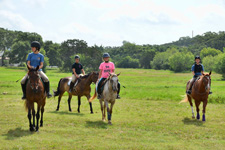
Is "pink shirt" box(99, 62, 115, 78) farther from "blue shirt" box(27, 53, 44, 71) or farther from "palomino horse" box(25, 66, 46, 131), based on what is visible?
"palomino horse" box(25, 66, 46, 131)

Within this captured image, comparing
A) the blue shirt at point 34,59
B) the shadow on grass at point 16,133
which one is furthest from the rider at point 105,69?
the shadow on grass at point 16,133

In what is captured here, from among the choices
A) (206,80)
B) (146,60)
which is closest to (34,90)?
(206,80)

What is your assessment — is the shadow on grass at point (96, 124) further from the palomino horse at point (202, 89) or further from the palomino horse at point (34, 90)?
the palomino horse at point (202, 89)

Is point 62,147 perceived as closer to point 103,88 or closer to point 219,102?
point 103,88

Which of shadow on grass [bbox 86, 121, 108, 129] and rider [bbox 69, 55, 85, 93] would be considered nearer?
shadow on grass [bbox 86, 121, 108, 129]

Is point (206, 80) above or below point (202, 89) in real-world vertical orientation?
above

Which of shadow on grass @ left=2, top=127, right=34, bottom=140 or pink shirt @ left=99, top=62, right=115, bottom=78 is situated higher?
pink shirt @ left=99, top=62, right=115, bottom=78

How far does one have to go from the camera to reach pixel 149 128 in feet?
36.8

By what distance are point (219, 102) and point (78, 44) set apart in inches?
3256

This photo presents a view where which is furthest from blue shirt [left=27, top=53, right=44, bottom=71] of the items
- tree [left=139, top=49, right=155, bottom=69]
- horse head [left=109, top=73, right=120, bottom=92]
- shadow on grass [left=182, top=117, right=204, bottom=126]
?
tree [left=139, top=49, right=155, bottom=69]

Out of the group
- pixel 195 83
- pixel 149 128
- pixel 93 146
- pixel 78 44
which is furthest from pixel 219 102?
pixel 78 44

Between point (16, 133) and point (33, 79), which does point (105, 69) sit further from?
point (16, 133)

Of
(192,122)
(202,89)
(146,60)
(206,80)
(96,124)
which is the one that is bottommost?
Result: (192,122)

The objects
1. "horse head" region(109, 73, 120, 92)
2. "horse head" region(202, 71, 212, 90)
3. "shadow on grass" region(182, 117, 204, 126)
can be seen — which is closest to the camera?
"horse head" region(109, 73, 120, 92)
